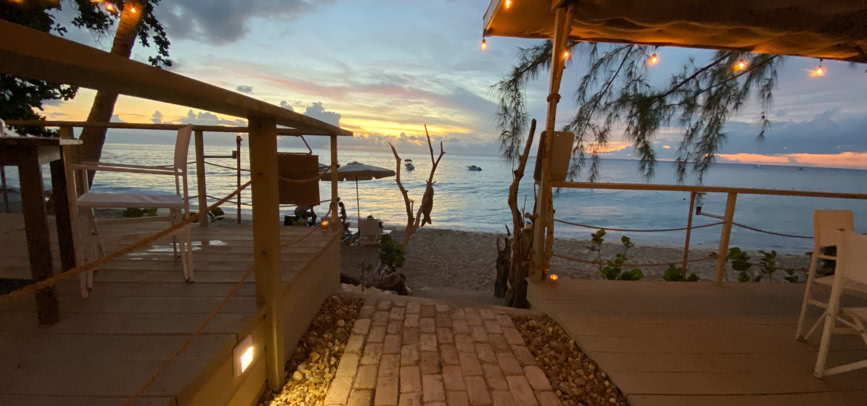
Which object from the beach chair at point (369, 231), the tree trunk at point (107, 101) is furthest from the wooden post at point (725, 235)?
the tree trunk at point (107, 101)

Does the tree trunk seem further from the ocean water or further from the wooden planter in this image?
the ocean water

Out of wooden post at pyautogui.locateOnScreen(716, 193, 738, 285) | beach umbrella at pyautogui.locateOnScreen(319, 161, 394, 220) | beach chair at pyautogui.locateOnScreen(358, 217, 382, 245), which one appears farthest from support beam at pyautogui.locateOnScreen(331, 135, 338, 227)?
beach chair at pyautogui.locateOnScreen(358, 217, 382, 245)

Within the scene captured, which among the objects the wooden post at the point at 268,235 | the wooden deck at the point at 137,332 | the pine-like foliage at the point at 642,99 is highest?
the pine-like foliage at the point at 642,99

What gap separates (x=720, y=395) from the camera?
1.76 metres

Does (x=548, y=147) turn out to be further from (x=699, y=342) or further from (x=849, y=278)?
(x=849, y=278)

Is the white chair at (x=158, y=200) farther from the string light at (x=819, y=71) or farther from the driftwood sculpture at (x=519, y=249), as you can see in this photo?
the string light at (x=819, y=71)

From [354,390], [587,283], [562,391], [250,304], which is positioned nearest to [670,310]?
[587,283]

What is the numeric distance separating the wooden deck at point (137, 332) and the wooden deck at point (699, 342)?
193 centimetres

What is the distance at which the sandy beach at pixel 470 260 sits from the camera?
6770 millimetres

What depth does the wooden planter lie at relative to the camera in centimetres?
338

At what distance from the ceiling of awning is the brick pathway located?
8.83 ft

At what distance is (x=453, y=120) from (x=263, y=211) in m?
14.7

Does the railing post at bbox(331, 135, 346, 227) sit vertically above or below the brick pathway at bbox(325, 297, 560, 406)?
above

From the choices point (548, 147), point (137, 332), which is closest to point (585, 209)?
point (548, 147)
